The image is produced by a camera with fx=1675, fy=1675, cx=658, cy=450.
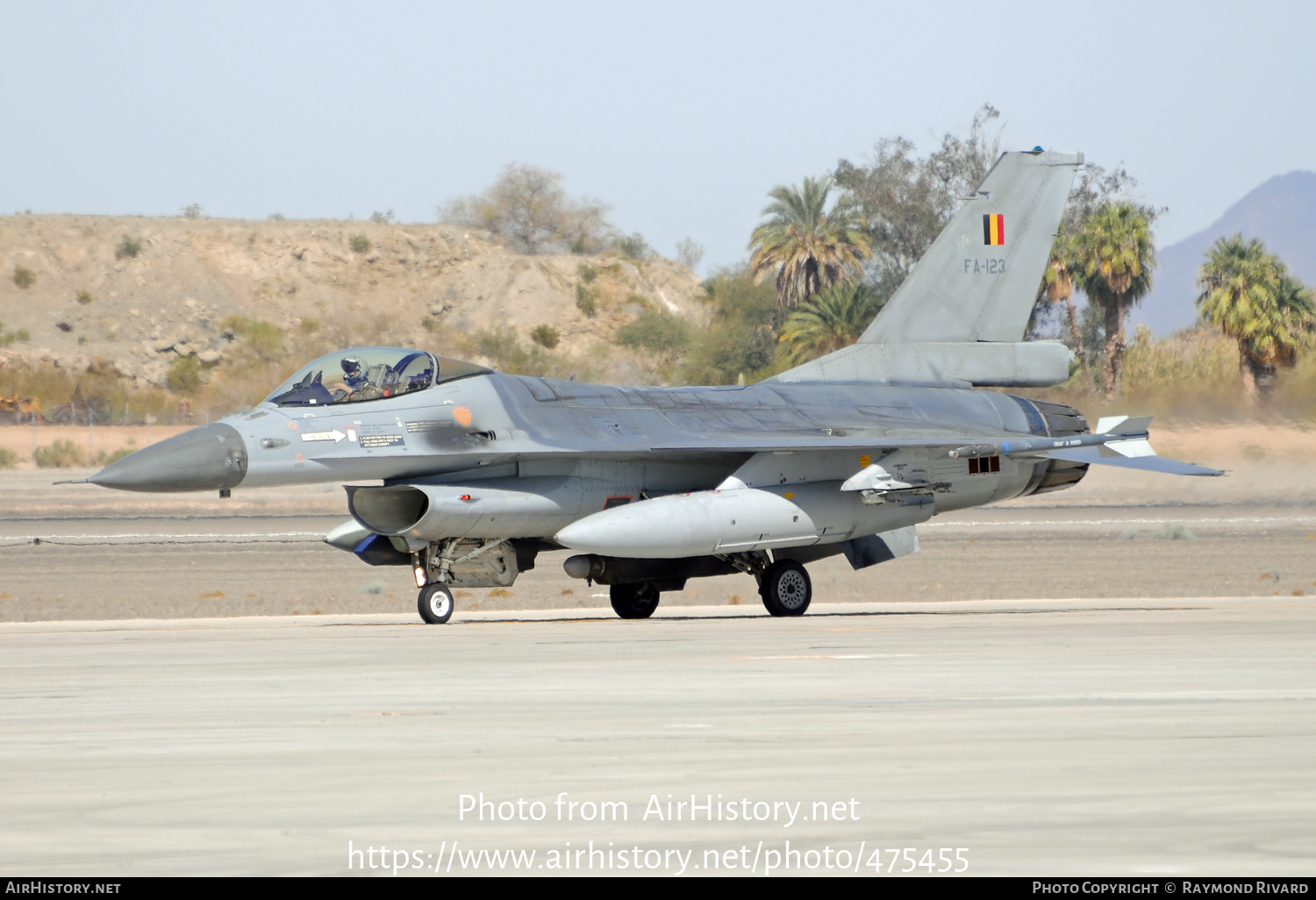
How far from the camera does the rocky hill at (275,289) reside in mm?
84062

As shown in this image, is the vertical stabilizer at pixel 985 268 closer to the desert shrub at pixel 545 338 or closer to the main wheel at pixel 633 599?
the main wheel at pixel 633 599

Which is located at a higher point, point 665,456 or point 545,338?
point 545,338

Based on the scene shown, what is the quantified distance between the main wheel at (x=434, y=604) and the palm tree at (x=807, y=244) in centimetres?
5168

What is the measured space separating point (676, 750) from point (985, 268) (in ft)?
48.4

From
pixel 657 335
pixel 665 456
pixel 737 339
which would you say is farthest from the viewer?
pixel 657 335

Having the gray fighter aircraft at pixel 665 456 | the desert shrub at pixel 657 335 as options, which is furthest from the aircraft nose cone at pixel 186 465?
the desert shrub at pixel 657 335

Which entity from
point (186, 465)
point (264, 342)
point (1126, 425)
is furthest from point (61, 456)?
point (1126, 425)

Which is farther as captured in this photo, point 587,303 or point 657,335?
point 587,303

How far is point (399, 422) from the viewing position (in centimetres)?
1617

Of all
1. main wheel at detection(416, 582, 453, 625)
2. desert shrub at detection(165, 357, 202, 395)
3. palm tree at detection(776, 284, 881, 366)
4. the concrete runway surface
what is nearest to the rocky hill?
desert shrub at detection(165, 357, 202, 395)

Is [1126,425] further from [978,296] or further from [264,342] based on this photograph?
[264,342]

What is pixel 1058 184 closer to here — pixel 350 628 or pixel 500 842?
pixel 350 628

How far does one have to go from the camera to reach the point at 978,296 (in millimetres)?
20891

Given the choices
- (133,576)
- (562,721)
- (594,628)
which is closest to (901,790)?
(562,721)
